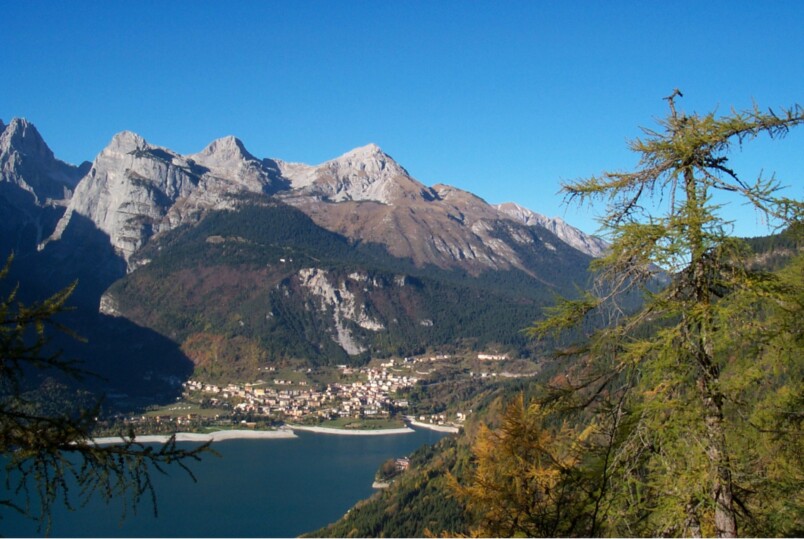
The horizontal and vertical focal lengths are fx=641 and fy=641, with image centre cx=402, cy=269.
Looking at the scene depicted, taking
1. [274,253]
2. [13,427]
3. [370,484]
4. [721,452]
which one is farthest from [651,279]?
[274,253]

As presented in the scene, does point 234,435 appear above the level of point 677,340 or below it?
below

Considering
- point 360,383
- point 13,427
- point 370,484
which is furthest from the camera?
point 360,383

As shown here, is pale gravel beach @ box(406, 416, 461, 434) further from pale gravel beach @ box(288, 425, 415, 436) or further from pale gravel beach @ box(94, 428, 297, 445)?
pale gravel beach @ box(94, 428, 297, 445)

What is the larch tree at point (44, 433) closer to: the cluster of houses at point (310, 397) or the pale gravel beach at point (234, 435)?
the pale gravel beach at point (234, 435)

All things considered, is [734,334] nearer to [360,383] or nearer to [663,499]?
[663,499]

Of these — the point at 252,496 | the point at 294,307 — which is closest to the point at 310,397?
the point at 294,307

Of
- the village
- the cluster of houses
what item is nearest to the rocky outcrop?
the village

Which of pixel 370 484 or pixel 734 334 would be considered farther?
pixel 370 484

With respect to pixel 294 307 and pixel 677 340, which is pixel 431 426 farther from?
pixel 677 340
